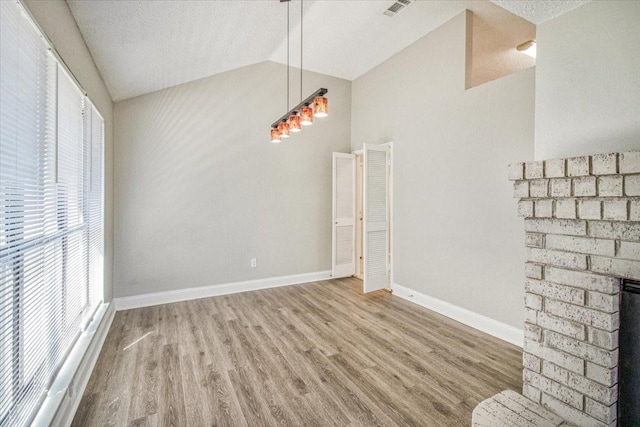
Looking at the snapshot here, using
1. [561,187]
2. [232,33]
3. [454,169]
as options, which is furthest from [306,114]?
[561,187]

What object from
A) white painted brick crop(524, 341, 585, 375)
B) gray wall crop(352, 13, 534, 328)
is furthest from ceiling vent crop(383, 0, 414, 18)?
white painted brick crop(524, 341, 585, 375)

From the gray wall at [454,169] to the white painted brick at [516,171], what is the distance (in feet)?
3.28

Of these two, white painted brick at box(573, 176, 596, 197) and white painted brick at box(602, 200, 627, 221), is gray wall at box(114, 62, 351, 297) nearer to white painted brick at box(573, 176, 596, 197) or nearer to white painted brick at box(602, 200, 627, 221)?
white painted brick at box(573, 176, 596, 197)

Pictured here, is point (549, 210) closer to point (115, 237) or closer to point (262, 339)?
point (262, 339)

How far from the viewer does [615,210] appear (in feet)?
5.10

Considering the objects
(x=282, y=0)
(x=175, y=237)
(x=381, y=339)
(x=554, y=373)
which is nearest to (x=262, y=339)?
(x=381, y=339)

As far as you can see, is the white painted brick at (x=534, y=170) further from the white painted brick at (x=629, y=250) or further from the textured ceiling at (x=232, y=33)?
the textured ceiling at (x=232, y=33)

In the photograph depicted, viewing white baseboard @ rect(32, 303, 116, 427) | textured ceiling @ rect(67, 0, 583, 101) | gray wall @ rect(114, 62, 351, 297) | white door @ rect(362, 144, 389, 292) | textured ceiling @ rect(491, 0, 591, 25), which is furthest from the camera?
white door @ rect(362, 144, 389, 292)

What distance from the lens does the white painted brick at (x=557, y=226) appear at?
172 cm

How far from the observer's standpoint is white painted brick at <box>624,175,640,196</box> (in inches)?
57.9

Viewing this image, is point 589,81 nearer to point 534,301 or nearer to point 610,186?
point 610,186

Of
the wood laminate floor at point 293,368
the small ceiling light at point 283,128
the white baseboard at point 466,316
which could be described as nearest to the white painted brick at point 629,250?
the wood laminate floor at point 293,368

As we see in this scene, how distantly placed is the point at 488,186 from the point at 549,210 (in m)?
1.36

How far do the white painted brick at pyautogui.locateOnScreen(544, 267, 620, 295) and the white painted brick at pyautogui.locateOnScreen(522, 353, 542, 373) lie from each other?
504mm
